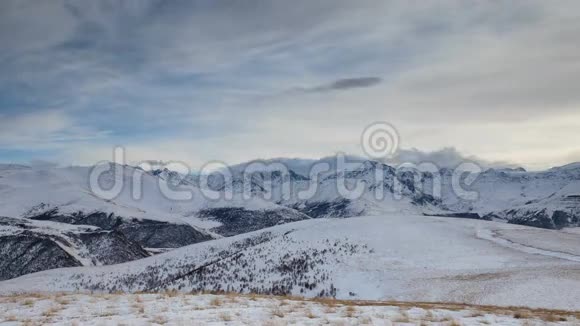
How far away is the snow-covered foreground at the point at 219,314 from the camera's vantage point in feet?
50.8

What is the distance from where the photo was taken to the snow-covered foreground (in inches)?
609

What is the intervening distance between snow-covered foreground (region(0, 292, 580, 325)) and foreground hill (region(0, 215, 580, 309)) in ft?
60.1

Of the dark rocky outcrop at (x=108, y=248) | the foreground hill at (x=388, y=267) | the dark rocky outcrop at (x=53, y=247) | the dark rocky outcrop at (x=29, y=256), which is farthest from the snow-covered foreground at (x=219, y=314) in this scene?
the dark rocky outcrop at (x=108, y=248)

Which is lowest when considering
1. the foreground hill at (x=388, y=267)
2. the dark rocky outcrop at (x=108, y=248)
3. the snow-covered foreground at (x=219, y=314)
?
the dark rocky outcrop at (x=108, y=248)

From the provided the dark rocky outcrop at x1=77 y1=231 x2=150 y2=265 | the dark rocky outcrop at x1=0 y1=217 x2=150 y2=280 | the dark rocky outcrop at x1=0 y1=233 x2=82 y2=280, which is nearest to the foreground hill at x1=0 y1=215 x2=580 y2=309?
the dark rocky outcrop at x1=0 y1=233 x2=82 y2=280

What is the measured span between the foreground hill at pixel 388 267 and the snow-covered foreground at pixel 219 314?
60.1ft

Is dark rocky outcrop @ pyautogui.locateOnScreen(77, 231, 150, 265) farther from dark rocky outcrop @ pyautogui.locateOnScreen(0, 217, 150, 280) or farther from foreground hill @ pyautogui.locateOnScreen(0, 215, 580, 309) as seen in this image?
foreground hill @ pyautogui.locateOnScreen(0, 215, 580, 309)

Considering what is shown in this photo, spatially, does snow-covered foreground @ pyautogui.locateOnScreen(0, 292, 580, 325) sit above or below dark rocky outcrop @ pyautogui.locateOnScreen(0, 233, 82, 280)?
above

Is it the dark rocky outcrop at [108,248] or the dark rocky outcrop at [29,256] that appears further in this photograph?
the dark rocky outcrop at [108,248]

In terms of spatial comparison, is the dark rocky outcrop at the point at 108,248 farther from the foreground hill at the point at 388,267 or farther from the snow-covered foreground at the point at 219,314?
the snow-covered foreground at the point at 219,314

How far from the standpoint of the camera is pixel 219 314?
16562 millimetres

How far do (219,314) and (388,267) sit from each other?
132 feet

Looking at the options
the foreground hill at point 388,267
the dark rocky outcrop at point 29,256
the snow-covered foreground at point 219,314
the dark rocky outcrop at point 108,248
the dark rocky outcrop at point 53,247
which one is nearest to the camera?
the snow-covered foreground at point 219,314

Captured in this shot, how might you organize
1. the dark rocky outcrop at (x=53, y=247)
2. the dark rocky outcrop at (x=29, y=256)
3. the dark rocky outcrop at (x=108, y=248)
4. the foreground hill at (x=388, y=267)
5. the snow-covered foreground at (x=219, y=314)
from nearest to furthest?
1. the snow-covered foreground at (x=219, y=314)
2. the foreground hill at (x=388, y=267)
3. the dark rocky outcrop at (x=29, y=256)
4. the dark rocky outcrop at (x=53, y=247)
5. the dark rocky outcrop at (x=108, y=248)
